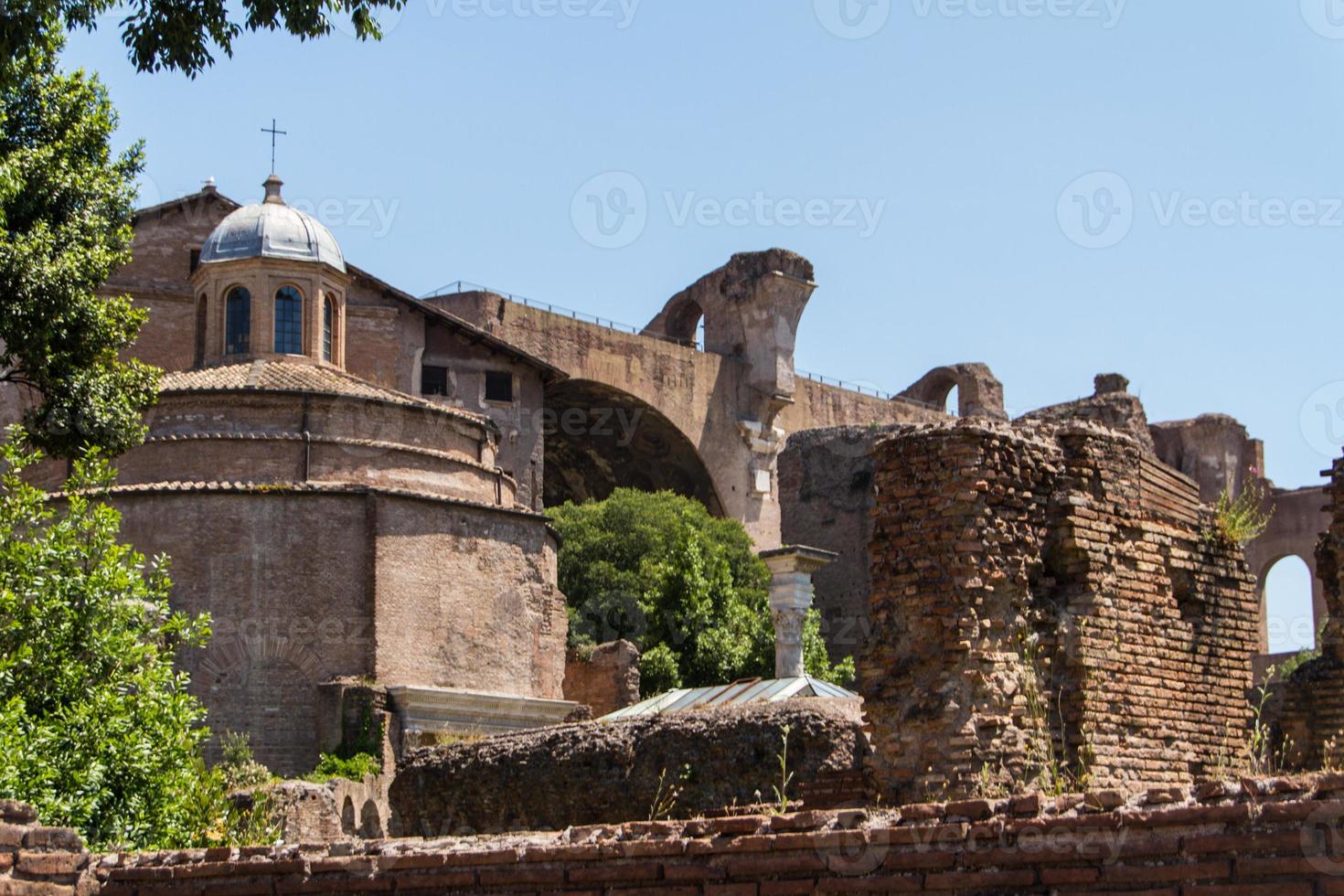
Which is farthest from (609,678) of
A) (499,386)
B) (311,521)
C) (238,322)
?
(499,386)

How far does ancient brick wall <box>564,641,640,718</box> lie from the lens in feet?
98.5

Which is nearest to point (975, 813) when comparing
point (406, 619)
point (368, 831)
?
point (368, 831)

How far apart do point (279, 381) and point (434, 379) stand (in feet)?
35.5

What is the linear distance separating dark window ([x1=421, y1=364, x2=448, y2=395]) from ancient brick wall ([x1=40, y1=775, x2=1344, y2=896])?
97.3ft

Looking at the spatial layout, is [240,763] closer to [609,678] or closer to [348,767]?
[348,767]

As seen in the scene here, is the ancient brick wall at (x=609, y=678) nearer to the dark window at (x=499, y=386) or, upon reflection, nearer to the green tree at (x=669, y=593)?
the green tree at (x=669, y=593)

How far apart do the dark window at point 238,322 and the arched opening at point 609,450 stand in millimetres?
15555

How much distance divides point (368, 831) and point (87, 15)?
13774mm

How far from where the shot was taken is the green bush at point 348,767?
79.4 ft

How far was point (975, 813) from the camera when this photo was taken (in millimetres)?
7203

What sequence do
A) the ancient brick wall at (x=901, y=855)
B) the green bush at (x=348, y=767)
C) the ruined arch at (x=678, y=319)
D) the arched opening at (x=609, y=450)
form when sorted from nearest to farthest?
the ancient brick wall at (x=901, y=855), the green bush at (x=348, y=767), the arched opening at (x=609, y=450), the ruined arch at (x=678, y=319)

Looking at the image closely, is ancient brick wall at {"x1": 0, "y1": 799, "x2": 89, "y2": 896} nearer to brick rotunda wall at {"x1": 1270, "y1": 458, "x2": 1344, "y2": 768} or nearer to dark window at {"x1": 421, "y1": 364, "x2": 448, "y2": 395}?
brick rotunda wall at {"x1": 1270, "y1": 458, "x2": 1344, "y2": 768}

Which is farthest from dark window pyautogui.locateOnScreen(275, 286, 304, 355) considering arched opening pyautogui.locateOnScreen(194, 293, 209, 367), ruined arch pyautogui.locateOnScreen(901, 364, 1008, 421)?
ruined arch pyautogui.locateOnScreen(901, 364, 1008, 421)

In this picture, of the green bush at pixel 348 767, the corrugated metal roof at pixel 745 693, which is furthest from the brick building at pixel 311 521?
the corrugated metal roof at pixel 745 693
